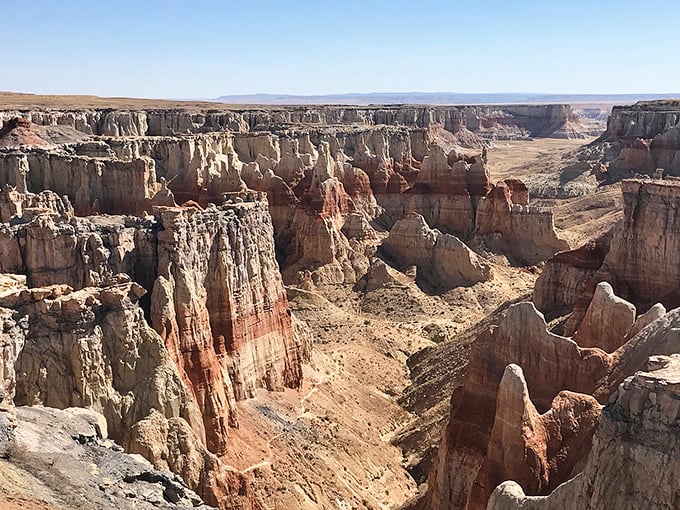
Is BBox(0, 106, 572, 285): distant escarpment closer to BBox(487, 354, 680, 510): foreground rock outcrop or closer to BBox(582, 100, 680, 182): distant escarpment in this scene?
BBox(582, 100, 680, 182): distant escarpment

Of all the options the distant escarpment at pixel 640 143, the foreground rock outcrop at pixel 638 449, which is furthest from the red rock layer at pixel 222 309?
the distant escarpment at pixel 640 143

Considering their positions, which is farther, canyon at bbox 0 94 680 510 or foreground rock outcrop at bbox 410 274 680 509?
A: foreground rock outcrop at bbox 410 274 680 509

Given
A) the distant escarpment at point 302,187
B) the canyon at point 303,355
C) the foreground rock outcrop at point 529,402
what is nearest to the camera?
the canyon at point 303,355

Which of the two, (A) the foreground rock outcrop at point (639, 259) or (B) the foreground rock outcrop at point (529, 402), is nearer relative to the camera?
Answer: (B) the foreground rock outcrop at point (529, 402)

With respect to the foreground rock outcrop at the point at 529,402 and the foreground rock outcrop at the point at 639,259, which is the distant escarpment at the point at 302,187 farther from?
the foreground rock outcrop at the point at 529,402

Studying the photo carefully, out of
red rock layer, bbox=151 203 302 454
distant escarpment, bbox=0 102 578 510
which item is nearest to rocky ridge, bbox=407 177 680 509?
distant escarpment, bbox=0 102 578 510

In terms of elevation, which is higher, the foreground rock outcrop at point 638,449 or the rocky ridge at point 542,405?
the foreground rock outcrop at point 638,449

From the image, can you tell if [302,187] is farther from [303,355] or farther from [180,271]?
[180,271]
